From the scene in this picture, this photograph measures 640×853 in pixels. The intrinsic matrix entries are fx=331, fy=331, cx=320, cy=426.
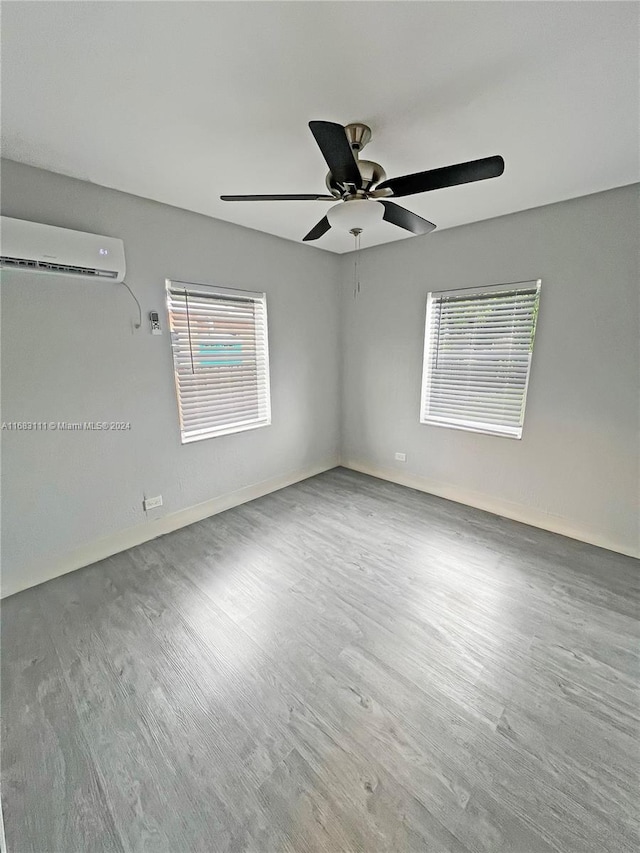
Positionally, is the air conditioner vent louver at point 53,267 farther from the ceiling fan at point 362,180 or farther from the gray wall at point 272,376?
the ceiling fan at point 362,180

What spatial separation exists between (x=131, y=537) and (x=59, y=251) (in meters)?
2.03

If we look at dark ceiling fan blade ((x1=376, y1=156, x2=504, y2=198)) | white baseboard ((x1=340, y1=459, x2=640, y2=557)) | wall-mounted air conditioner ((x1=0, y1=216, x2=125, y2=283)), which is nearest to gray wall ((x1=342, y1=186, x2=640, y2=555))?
white baseboard ((x1=340, y1=459, x2=640, y2=557))

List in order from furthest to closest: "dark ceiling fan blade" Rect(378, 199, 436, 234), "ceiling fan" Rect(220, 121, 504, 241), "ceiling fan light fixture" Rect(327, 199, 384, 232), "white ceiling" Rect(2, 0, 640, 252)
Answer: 1. "dark ceiling fan blade" Rect(378, 199, 436, 234)
2. "ceiling fan light fixture" Rect(327, 199, 384, 232)
3. "ceiling fan" Rect(220, 121, 504, 241)
4. "white ceiling" Rect(2, 0, 640, 252)

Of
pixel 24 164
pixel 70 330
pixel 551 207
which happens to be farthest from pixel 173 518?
pixel 551 207

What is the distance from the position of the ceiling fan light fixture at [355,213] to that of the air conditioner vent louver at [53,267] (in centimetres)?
155

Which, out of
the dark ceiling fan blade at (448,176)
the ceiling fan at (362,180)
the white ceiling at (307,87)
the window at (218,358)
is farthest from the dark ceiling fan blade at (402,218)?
the window at (218,358)

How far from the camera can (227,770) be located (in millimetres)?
1237

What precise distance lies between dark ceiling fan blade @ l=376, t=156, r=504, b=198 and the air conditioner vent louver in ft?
5.96

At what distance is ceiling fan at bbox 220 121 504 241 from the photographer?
52.5 inches

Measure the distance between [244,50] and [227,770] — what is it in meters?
2.65

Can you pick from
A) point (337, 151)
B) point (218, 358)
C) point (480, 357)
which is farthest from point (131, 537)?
point (480, 357)

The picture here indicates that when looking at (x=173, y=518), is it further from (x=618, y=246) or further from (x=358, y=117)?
(x=618, y=246)

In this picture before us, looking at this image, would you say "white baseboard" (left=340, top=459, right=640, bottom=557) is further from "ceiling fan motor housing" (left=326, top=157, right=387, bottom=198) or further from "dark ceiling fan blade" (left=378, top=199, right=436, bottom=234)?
"ceiling fan motor housing" (left=326, top=157, right=387, bottom=198)

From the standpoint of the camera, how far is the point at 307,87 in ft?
4.50
